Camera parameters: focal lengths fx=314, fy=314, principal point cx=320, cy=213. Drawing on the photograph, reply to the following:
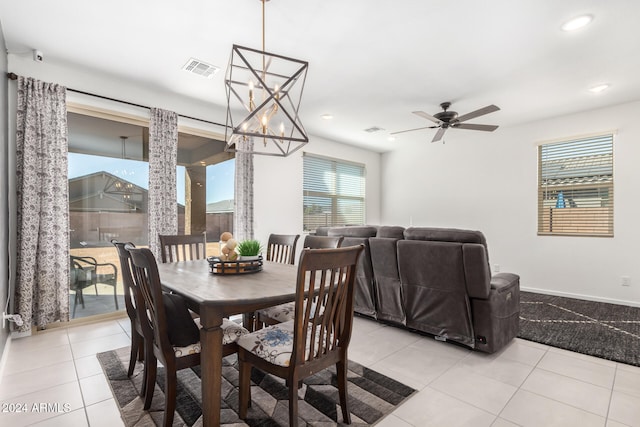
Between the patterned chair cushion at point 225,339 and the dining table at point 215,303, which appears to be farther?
the patterned chair cushion at point 225,339

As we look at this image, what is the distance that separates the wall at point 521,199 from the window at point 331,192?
2.75ft

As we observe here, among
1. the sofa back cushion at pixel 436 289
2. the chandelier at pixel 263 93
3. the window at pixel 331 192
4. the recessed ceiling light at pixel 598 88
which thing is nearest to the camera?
the chandelier at pixel 263 93

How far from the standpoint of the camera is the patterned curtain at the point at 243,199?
15.1ft

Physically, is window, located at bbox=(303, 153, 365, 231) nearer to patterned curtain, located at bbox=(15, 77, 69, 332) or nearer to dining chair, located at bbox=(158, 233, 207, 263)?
dining chair, located at bbox=(158, 233, 207, 263)

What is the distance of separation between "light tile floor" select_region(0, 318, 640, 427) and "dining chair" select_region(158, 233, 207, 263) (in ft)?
2.89

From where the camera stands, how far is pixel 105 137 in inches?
142

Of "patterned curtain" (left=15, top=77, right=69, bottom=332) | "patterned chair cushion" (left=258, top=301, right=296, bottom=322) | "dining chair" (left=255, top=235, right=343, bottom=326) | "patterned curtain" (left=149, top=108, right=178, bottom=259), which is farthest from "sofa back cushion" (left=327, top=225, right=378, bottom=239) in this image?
"patterned curtain" (left=15, top=77, right=69, bottom=332)

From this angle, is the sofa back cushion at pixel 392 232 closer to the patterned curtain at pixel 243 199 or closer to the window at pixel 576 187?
the patterned curtain at pixel 243 199

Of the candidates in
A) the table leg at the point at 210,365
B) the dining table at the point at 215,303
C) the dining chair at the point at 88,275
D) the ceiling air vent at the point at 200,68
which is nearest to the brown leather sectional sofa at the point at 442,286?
the dining table at the point at 215,303

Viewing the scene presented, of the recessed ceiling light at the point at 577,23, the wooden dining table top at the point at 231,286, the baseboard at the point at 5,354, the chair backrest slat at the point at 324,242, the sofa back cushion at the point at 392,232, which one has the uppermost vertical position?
the recessed ceiling light at the point at 577,23

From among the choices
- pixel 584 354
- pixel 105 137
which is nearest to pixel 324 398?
pixel 584 354

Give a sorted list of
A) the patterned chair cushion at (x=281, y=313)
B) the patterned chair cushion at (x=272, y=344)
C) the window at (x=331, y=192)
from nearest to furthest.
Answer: the patterned chair cushion at (x=272, y=344) → the patterned chair cushion at (x=281, y=313) → the window at (x=331, y=192)

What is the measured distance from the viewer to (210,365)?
1495mm

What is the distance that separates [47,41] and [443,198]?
604 cm
